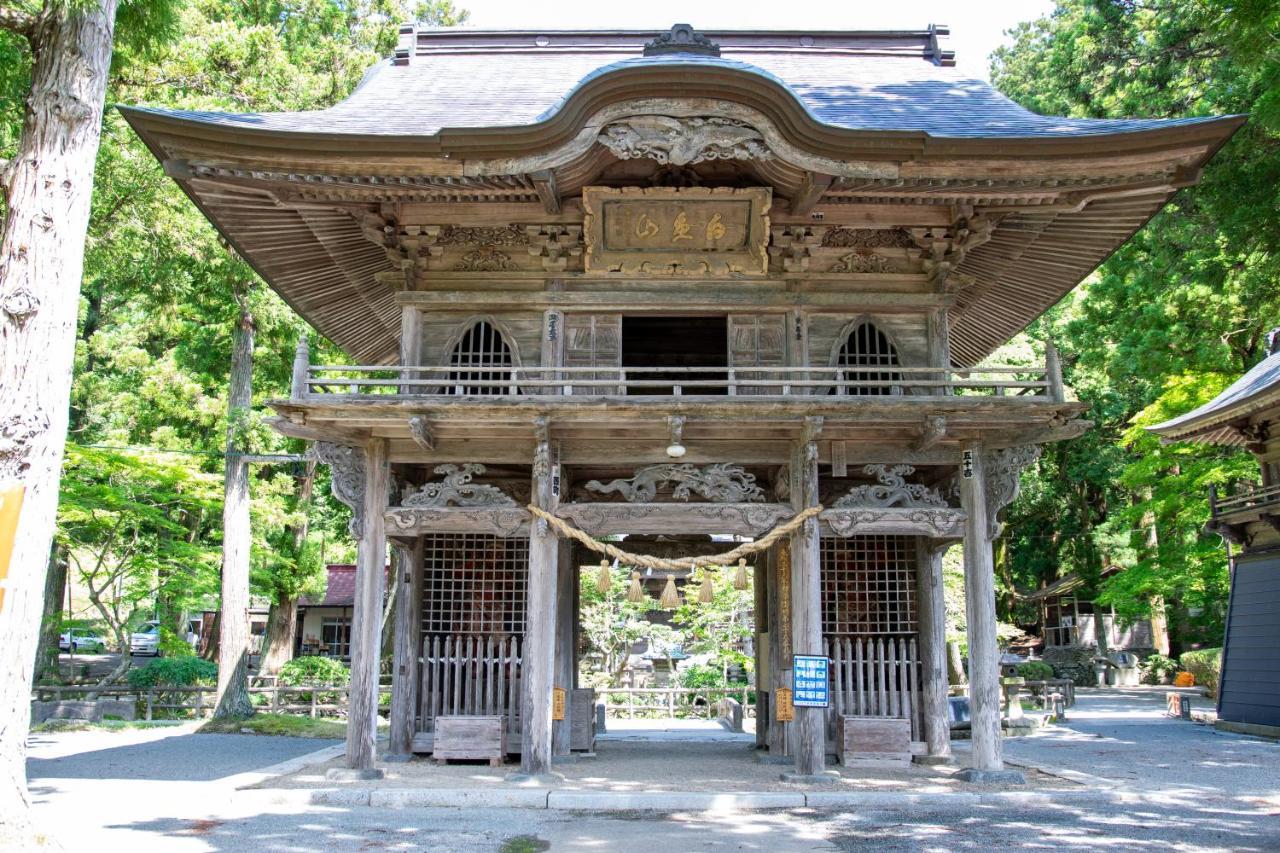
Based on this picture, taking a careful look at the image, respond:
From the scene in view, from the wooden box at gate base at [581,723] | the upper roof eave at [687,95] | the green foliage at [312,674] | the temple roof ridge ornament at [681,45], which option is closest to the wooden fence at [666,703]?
the green foliage at [312,674]

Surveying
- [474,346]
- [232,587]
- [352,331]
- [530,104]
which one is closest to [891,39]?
[530,104]

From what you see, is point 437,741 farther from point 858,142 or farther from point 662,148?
point 858,142

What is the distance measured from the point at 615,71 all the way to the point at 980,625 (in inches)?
296

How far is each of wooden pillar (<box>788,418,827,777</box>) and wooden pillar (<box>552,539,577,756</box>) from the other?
11.8 feet

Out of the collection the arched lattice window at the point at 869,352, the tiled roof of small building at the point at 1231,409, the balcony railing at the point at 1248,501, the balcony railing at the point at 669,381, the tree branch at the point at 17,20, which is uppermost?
the tree branch at the point at 17,20

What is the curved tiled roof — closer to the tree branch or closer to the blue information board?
the tree branch

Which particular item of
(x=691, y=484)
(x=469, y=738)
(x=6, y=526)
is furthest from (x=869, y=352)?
(x=6, y=526)

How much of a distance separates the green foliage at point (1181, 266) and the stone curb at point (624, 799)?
8440 millimetres

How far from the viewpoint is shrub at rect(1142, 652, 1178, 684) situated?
3309cm

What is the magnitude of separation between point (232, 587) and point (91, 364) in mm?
14202

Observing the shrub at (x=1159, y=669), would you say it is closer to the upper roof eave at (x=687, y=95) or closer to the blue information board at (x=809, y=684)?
the blue information board at (x=809, y=684)

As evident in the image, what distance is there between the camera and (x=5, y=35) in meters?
10.5

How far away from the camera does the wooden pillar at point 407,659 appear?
1309 centimetres

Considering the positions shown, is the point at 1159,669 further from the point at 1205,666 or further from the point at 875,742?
the point at 875,742
